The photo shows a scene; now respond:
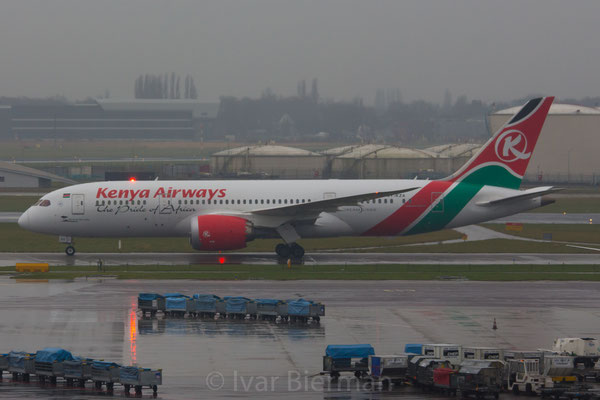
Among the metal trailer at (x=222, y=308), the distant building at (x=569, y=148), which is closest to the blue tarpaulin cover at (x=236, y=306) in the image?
the metal trailer at (x=222, y=308)

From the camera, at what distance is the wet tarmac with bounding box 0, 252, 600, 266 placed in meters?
55.4

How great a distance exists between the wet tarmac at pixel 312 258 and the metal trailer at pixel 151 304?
17200 mm

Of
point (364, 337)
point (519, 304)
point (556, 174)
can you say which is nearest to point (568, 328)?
point (519, 304)

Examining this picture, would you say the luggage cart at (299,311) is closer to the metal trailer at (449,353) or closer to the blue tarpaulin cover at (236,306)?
the blue tarpaulin cover at (236,306)

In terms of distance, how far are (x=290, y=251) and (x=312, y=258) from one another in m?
2.60

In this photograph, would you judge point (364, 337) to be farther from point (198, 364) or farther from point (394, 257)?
point (394, 257)

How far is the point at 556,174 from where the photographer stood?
137m

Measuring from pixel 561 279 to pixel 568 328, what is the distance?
45.7ft

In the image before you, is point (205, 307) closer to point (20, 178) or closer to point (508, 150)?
point (508, 150)

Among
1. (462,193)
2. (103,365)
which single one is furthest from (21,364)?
(462,193)

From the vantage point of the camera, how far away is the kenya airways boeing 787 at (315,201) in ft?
185

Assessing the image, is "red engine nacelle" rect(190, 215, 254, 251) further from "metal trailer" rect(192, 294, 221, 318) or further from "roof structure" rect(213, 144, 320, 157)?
"roof structure" rect(213, 144, 320, 157)

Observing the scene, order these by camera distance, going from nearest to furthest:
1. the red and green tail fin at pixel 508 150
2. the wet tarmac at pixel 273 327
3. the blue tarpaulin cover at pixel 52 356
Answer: the wet tarmac at pixel 273 327, the blue tarpaulin cover at pixel 52 356, the red and green tail fin at pixel 508 150

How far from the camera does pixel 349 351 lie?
27484mm
